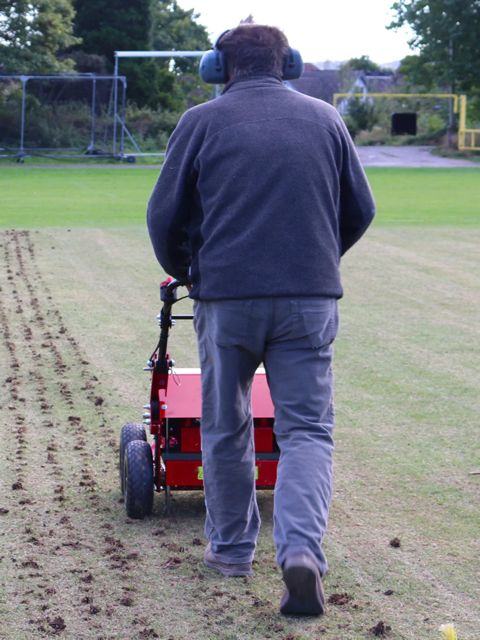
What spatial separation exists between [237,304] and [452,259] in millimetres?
12160

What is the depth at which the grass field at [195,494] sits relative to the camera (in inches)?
168

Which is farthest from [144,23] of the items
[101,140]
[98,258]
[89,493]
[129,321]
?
[89,493]

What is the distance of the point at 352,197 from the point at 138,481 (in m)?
1.62

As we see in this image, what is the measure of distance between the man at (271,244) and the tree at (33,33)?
1715 inches

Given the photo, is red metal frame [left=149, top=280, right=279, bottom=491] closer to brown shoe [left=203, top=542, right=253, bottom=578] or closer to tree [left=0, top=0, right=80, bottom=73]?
brown shoe [left=203, top=542, right=253, bottom=578]

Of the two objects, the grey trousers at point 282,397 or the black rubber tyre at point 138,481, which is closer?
the grey trousers at point 282,397

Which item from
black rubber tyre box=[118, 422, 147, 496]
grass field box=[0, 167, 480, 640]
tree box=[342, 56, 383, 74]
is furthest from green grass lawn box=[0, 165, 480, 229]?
tree box=[342, 56, 383, 74]

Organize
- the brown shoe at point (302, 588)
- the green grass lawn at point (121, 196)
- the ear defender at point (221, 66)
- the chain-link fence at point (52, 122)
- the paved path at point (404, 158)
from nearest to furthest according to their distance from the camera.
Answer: the brown shoe at point (302, 588), the ear defender at point (221, 66), the green grass lawn at point (121, 196), the chain-link fence at point (52, 122), the paved path at point (404, 158)

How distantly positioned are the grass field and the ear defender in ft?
6.24

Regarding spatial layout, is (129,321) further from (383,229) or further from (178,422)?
(383,229)

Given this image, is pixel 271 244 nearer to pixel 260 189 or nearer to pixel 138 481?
pixel 260 189

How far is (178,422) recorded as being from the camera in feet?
17.3

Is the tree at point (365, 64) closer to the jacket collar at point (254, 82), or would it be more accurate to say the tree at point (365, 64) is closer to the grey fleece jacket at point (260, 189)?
the jacket collar at point (254, 82)

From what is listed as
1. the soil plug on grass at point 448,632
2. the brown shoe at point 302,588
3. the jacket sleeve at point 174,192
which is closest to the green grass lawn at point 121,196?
the jacket sleeve at point 174,192
